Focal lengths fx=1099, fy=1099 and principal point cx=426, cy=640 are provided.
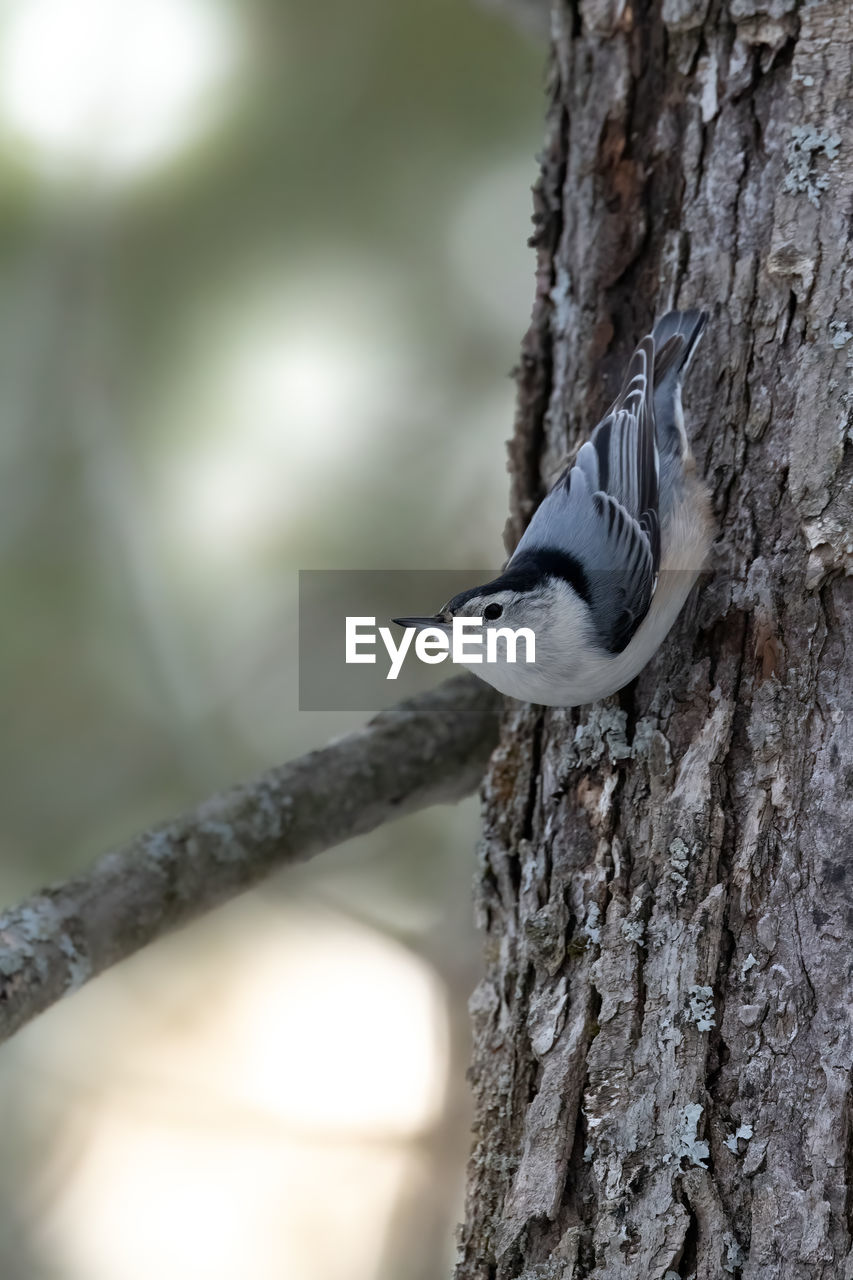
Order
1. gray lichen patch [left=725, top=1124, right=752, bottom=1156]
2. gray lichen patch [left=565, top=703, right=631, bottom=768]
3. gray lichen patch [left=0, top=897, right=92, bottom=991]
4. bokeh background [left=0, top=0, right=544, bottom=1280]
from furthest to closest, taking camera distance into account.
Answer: bokeh background [left=0, top=0, right=544, bottom=1280] < gray lichen patch [left=565, top=703, right=631, bottom=768] < gray lichen patch [left=0, top=897, right=92, bottom=991] < gray lichen patch [left=725, top=1124, right=752, bottom=1156]

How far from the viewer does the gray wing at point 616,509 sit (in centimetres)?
156

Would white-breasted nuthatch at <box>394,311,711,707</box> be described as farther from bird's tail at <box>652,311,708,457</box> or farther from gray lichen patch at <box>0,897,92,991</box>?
gray lichen patch at <box>0,897,92,991</box>

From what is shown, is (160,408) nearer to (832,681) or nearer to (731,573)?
(731,573)

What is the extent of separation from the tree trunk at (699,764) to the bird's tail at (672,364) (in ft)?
0.09

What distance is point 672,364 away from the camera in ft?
5.13


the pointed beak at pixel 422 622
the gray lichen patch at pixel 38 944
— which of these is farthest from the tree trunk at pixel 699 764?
the gray lichen patch at pixel 38 944

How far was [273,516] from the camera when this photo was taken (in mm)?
2816

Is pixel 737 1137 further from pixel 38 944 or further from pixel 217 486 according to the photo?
pixel 217 486

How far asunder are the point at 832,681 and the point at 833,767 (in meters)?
0.11

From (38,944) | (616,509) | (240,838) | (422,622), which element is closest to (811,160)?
(616,509)

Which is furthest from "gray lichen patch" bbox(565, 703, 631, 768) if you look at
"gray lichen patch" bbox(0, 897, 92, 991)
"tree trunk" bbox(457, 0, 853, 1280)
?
"gray lichen patch" bbox(0, 897, 92, 991)

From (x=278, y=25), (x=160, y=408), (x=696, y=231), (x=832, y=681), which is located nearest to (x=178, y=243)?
(x=160, y=408)

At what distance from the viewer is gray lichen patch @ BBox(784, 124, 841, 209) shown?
154 centimetres

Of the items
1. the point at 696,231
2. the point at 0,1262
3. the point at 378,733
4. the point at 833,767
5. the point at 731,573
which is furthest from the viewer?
the point at 0,1262
